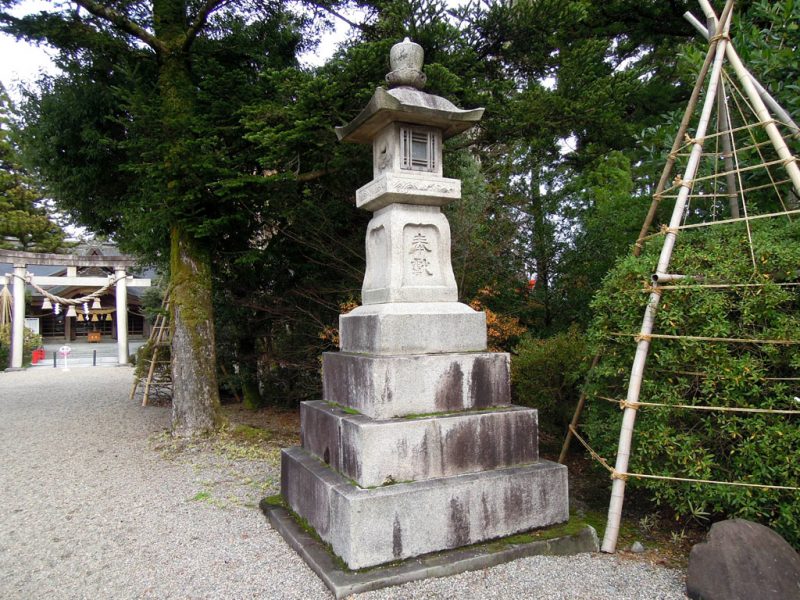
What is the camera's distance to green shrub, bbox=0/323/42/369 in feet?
59.4

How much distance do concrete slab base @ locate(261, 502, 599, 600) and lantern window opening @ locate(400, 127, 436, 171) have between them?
109 inches

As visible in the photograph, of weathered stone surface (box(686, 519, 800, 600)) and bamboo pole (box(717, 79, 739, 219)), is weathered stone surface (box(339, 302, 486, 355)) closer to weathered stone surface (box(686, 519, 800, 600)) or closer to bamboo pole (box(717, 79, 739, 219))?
weathered stone surface (box(686, 519, 800, 600))

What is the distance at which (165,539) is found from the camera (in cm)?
383

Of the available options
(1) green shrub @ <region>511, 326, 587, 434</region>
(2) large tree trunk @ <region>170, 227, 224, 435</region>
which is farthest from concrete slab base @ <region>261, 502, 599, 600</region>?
(2) large tree trunk @ <region>170, 227, 224, 435</region>

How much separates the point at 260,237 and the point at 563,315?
16.3 ft

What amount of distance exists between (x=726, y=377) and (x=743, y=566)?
3.44 ft

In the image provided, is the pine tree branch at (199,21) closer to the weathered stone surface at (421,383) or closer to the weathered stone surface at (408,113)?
the weathered stone surface at (408,113)

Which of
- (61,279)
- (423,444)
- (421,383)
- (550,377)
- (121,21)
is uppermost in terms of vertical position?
(121,21)

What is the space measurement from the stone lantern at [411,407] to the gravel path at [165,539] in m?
0.34

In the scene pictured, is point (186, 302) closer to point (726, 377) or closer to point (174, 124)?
point (174, 124)

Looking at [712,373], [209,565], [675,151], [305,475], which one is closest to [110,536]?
[209,565]

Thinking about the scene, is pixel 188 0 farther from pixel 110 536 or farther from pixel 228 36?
pixel 110 536

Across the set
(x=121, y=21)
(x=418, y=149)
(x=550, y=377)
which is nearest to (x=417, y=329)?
(x=418, y=149)

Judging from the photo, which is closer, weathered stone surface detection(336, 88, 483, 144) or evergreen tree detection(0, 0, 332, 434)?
weathered stone surface detection(336, 88, 483, 144)
